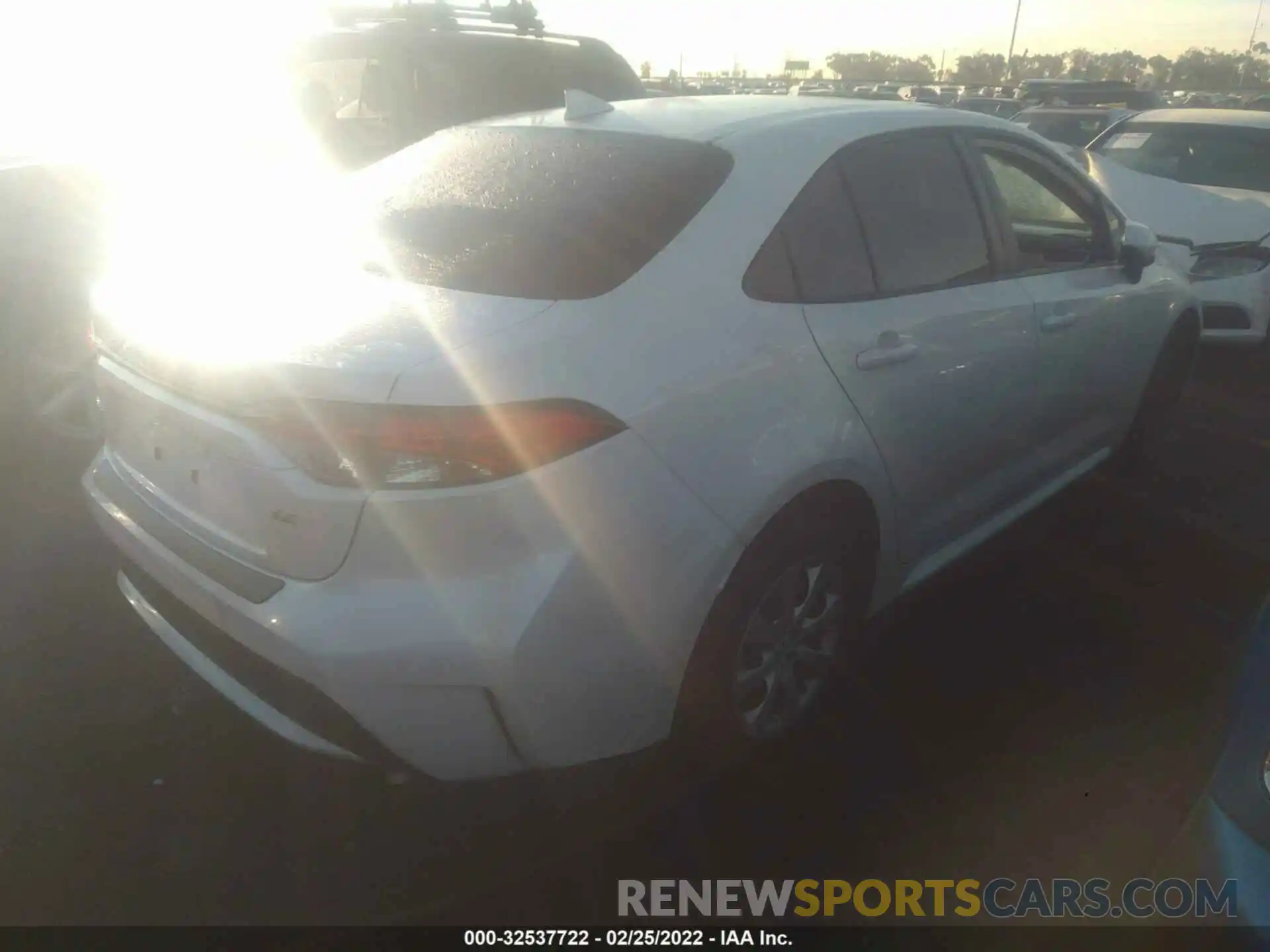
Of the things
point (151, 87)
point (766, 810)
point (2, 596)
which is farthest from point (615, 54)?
point (766, 810)

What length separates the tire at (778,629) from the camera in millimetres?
2314

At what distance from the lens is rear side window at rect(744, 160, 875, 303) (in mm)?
2494

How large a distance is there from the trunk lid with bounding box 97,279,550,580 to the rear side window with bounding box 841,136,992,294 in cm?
117

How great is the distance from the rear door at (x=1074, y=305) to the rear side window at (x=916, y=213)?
199mm

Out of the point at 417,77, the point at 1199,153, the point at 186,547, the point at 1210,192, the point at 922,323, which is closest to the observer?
the point at 186,547

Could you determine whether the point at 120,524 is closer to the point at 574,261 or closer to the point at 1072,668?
the point at 574,261

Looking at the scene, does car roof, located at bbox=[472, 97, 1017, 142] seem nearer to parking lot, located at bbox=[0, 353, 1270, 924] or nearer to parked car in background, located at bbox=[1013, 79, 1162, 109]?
parking lot, located at bbox=[0, 353, 1270, 924]

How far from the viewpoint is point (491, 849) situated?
2.50 metres

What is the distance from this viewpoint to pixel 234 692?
227cm

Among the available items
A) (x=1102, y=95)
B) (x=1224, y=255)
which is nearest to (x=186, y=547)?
(x=1224, y=255)

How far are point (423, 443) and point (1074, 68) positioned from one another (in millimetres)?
104197

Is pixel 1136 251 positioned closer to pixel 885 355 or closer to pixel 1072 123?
pixel 885 355

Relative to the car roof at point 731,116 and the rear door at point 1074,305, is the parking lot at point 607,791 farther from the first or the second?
the car roof at point 731,116

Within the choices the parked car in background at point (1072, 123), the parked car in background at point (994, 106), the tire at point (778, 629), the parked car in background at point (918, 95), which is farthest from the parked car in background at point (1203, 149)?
the parked car in background at point (918, 95)
